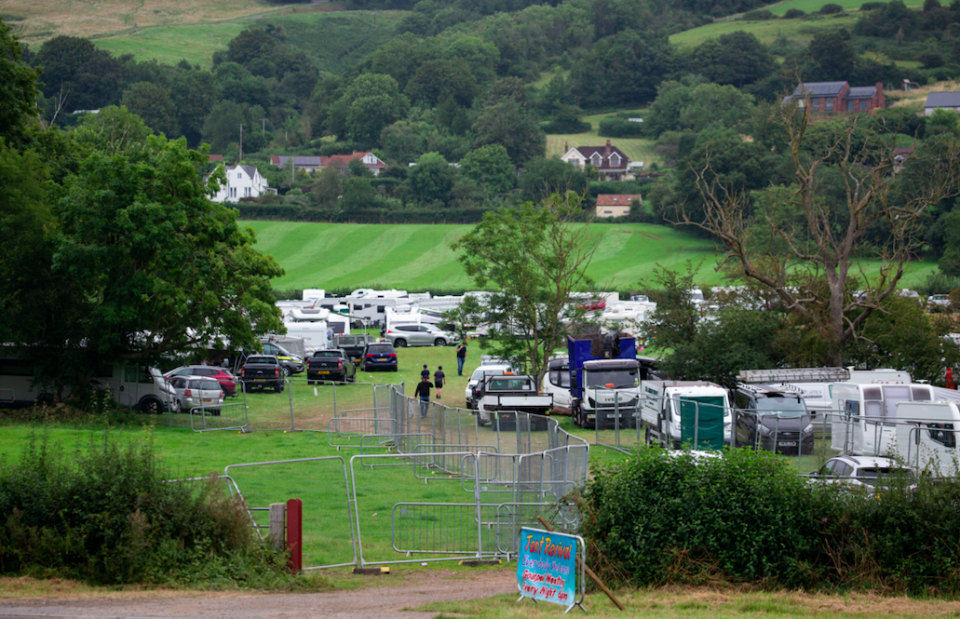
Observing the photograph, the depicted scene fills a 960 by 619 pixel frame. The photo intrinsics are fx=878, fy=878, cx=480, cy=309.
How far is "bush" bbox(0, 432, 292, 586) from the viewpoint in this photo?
10711 mm

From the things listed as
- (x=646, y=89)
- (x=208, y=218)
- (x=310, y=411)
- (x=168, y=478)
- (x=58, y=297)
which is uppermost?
(x=646, y=89)

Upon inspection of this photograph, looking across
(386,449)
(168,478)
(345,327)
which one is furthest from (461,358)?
(168,478)

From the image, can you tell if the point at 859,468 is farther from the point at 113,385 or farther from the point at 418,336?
the point at 418,336

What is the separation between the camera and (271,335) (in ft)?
147

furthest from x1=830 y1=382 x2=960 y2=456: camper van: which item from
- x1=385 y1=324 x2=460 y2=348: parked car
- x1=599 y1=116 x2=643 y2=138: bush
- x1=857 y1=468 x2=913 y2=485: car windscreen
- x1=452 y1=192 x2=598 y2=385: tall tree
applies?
x1=599 y1=116 x2=643 y2=138: bush

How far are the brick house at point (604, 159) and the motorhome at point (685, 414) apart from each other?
412ft

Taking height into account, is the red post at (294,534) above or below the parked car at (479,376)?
above

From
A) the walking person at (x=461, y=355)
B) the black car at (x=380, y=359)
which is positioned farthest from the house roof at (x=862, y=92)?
the black car at (x=380, y=359)

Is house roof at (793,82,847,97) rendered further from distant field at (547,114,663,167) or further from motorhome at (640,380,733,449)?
motorhome at (640,380,733,449)

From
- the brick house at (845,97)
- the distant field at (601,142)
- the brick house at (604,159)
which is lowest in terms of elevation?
the brick house at (604,159)

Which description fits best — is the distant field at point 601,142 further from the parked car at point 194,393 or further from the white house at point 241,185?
the parked car at point 194,393

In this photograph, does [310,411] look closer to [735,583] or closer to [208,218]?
[208,218]

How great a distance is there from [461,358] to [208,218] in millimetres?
16476

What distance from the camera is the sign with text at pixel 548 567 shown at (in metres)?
9.52
